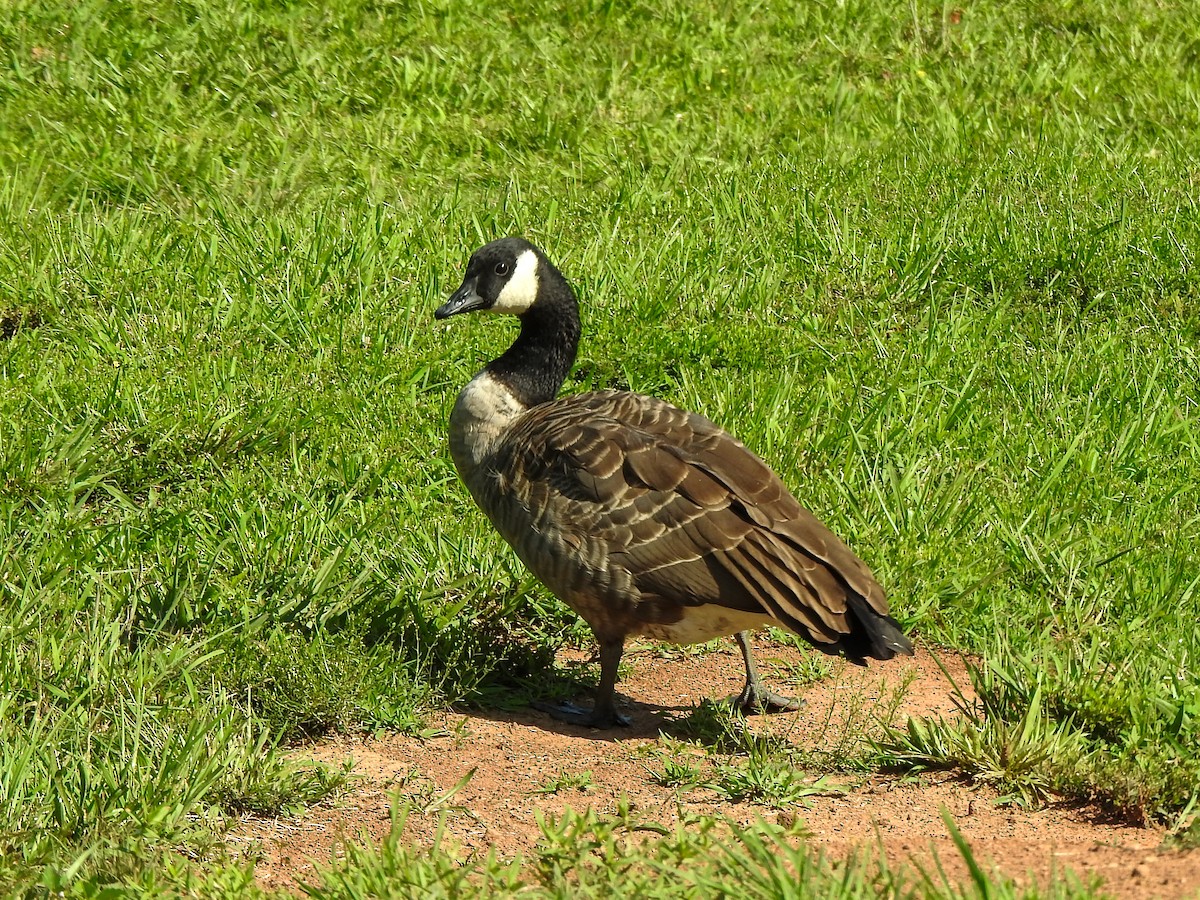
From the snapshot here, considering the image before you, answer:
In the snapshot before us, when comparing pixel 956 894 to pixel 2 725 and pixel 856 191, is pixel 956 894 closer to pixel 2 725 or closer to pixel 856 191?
pixel 2 725

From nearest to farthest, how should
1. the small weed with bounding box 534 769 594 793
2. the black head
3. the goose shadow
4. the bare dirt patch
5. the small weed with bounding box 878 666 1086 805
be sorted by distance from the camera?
the bare dirt patch
the small weed with bounding box 878 666 1086 805
the small weed with bounding box 534 769 594 793
the goose shadow
the black head

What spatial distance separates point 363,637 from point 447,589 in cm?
41

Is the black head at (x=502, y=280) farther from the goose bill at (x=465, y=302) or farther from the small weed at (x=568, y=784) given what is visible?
the small weed at (x=568, y=784)

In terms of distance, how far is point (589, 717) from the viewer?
5000mm

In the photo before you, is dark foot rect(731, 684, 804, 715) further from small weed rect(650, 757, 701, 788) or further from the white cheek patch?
the white cheek patch

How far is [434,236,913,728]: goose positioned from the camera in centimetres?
461

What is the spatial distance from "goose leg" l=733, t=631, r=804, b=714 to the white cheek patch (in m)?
1.52

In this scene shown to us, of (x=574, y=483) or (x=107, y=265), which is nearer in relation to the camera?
(x=574, y=483)

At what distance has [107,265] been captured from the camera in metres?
7.27

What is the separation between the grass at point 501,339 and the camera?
4.52 metres

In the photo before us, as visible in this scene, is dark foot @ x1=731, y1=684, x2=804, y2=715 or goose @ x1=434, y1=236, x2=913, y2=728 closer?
goose @ x1=434, y1=236, x2=913, y2=728

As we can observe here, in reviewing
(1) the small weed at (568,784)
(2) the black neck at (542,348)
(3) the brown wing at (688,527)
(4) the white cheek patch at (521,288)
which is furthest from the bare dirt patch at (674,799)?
(4) the white cheek patch at (521,288)

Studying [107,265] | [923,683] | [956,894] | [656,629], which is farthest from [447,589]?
[107,265]

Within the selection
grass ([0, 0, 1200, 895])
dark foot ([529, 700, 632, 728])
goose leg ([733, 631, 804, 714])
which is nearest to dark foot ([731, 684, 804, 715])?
goose leg ([733, 631, 804, 714])
